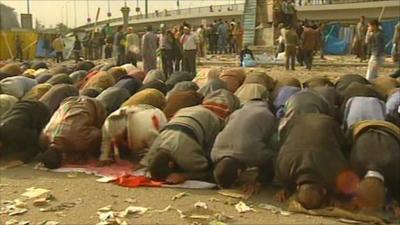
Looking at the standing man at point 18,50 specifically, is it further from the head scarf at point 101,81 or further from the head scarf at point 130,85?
the head scarf at point 130,85

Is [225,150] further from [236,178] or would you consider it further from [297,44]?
[297,44]

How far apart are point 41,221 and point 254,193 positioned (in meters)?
2.25

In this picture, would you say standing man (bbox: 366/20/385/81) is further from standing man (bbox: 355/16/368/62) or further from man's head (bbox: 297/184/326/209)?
standing man (bbox: 355/16/368/62)

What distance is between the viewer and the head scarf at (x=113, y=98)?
8680mm

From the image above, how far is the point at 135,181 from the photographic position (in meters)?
6.58

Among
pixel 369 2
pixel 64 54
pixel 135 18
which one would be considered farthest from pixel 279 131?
pixel 135 18

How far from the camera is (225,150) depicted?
6215mm

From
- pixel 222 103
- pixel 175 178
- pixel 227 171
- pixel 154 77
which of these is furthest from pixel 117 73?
pixel 227 171

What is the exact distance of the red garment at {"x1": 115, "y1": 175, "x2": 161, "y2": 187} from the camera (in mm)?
6484

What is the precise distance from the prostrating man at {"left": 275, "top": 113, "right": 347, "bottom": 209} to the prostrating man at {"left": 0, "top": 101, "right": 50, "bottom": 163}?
11.6 ft


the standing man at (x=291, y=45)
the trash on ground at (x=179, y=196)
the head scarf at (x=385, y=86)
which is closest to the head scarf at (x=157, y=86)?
the head scarf at (x=385, y=86)

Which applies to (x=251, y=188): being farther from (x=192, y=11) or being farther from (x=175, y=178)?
(x=192, y=11)

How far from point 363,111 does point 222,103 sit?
1.96 m

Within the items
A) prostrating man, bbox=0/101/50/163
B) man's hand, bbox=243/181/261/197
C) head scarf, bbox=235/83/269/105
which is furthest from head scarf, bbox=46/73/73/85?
man's hand, bbox=243/181/261/197
